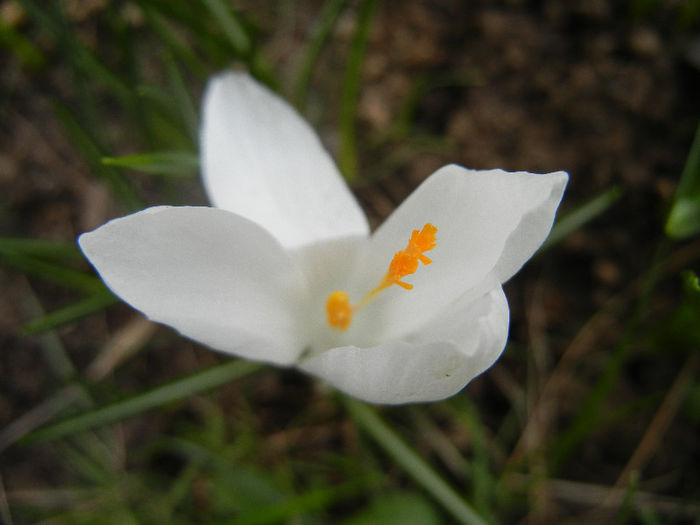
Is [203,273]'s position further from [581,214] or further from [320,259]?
[581,214]

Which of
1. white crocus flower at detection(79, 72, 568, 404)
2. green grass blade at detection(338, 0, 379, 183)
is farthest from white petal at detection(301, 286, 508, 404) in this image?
green grass blade at detection(338, 0, 379, 183)

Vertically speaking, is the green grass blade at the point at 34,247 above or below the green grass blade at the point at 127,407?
above

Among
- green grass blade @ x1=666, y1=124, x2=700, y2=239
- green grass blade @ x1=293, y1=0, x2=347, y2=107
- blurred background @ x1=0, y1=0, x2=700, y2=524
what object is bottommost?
blurred background @ x1=0, y1=0, x2=700, y2=524

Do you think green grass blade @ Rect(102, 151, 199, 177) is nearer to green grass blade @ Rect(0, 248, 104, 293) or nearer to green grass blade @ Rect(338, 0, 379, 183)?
green grass blade @ Rect(0, 248, 104, 293)

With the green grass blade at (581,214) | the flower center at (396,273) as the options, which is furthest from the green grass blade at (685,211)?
the flower center at (396,273)

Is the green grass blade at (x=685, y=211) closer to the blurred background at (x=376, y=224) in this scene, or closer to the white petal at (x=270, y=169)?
the blurred background at (x=376, y=224)
